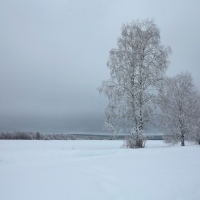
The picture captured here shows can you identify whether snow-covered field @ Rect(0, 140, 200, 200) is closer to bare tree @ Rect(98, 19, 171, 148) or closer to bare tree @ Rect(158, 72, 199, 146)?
bare tree @ Rect(98, 19, 171, 148)

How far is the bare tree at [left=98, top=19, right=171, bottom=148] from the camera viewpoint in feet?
43.2

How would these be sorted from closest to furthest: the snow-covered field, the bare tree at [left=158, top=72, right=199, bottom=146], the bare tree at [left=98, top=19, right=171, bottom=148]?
the snow-covered field → the bare tree at [left=98, top=19, right=171, bottom=148] → the bare tree at [left=158, top=72, right=199, bottom=146]

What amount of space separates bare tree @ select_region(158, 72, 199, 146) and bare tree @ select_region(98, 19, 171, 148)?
284 centimetres

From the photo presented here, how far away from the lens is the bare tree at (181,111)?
1614 centimetres

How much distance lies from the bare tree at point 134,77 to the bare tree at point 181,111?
284 centimetres

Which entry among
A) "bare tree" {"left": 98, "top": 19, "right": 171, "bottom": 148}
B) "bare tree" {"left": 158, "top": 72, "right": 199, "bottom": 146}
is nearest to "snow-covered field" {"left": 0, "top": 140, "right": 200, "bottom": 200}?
"bare tree" {"left": 98, "top": 19, "right": 171, "bottom": 148}

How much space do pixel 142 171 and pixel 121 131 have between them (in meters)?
7.40

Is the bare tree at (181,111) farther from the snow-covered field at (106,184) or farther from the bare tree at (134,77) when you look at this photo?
the snow-covered field at (106,184)

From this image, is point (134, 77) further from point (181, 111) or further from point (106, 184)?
point (106, 184)

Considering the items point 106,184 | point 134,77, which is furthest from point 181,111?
point 106,184

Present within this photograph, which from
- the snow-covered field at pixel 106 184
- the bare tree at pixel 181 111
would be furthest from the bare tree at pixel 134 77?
the snow-covered field at pixel 106 184

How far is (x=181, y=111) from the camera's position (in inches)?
665

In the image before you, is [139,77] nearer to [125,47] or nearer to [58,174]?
[125,47]

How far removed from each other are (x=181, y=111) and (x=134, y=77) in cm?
654
